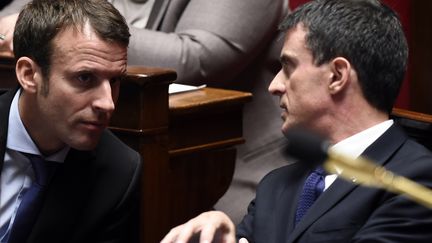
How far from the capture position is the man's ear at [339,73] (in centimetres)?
130

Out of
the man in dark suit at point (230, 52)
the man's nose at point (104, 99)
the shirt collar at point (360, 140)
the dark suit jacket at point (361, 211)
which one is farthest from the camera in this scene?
the man in dark suit at point (230, 52)

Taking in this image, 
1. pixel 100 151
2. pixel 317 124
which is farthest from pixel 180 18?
pixel 317 124

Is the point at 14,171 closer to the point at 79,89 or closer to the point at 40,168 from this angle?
the point at 40,168

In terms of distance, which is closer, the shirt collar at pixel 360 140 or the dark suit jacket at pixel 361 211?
the dark suit jacket at pixel 361 211

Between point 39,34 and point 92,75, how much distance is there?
100 mm

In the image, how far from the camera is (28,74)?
4.67ft

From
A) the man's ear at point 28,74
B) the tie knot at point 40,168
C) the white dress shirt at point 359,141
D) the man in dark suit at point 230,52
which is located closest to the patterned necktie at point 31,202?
the tie knot at point 40,168

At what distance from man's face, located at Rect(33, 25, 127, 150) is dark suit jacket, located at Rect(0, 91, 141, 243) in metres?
0.06

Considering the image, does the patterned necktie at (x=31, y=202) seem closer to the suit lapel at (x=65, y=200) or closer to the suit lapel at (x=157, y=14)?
the suit lapel at (x=65, y=200)

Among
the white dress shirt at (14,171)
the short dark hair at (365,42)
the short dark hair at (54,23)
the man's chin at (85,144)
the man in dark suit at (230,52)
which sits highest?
the short dark hair at (365,42)

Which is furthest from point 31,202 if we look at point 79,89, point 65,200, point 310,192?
point 310,192

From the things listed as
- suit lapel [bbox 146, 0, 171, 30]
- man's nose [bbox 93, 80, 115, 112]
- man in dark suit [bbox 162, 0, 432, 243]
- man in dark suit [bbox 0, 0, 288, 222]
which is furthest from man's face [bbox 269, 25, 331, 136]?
suit lapel [bbox 146, 0, 171, 30]

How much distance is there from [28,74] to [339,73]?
471 mm

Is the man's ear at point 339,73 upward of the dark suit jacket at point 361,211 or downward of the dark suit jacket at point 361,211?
upward
